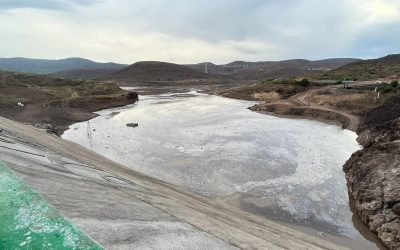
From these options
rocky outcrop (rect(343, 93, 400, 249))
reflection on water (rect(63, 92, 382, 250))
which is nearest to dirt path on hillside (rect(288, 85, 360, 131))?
reflection on water (rect(63, 92, 382, 250))

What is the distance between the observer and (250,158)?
2889 cm

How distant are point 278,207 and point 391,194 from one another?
5.24 metres

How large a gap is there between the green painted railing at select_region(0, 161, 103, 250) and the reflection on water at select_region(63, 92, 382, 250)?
13923mm

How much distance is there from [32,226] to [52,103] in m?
57.2

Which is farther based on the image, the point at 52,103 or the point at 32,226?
the point at 52,103

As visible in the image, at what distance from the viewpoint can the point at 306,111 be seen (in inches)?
2169

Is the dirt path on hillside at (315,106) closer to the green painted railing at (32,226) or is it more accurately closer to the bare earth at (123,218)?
the bare earth at (123,218)

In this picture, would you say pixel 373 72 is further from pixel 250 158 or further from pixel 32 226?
pixel 32 226

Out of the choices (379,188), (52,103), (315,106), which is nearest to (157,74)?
(52,103)

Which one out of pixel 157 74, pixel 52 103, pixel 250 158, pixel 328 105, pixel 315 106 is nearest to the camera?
pixel 250 158

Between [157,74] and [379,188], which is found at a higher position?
[157,74]

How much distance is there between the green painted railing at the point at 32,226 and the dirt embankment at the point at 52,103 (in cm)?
3229

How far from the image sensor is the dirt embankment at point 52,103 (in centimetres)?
4497

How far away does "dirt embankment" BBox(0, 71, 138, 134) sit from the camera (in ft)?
148
